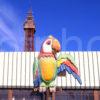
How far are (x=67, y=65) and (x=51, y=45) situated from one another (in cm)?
211

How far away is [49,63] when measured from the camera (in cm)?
2497

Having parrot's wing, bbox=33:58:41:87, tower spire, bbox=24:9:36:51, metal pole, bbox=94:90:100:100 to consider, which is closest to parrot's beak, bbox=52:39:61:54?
parrot's wing, bbox=33:58:41:87

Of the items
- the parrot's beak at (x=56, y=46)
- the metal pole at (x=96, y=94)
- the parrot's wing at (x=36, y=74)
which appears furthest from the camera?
the metal pole at (x=96, y=94)

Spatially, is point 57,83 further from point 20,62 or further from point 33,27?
point 33,27

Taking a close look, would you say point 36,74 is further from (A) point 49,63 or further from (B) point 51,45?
(B) point 51,45

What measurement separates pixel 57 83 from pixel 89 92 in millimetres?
2580

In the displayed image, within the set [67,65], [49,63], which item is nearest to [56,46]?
[49,63]

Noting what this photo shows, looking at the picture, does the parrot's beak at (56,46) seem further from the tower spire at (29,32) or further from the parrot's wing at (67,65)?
the tower spire at (29,32)

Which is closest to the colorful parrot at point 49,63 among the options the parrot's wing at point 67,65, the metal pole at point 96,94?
the parrot's wing at point 67,65

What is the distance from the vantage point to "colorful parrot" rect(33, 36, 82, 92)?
2505 centimetres

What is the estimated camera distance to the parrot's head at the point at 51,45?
2530 centimetres

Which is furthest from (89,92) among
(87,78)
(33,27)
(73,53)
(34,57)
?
(33,27)

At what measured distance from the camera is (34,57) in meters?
28.0

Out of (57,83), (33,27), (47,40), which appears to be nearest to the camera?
(47,40)
